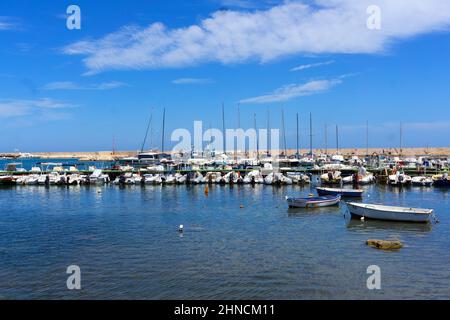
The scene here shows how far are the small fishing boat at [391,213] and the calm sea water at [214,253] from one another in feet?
2.82

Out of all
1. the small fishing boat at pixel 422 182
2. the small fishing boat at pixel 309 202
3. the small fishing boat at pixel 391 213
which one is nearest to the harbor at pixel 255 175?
the small fishing boat at pixel 422 182

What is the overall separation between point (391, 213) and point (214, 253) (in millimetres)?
16195

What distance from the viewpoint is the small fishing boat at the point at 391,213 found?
32.2m

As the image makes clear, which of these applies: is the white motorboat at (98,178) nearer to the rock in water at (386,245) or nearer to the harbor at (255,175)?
the harbor at (255,175)

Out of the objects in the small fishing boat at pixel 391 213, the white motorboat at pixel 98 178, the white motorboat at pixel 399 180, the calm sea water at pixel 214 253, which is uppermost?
the white motorboat at pixel 98 178

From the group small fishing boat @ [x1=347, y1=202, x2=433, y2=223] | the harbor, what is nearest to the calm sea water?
small fishing boat @ [x1=347, y1=202, x2=433, y2=223]

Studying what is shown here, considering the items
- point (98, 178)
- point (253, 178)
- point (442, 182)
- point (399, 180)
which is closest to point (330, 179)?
point (399, 180)

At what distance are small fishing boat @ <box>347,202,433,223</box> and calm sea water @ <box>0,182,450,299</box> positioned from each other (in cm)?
86

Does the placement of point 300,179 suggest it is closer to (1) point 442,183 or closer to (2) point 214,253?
(1) point 442,183

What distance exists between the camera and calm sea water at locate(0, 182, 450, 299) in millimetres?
18062

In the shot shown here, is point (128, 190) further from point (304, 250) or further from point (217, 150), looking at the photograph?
point (217, 150)

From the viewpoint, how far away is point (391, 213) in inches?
1297

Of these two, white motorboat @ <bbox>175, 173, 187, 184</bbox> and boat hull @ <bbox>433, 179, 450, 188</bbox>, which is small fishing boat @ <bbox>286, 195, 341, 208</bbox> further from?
white motorboat @ <bbox>175, 173, 187, 184</bbox>
